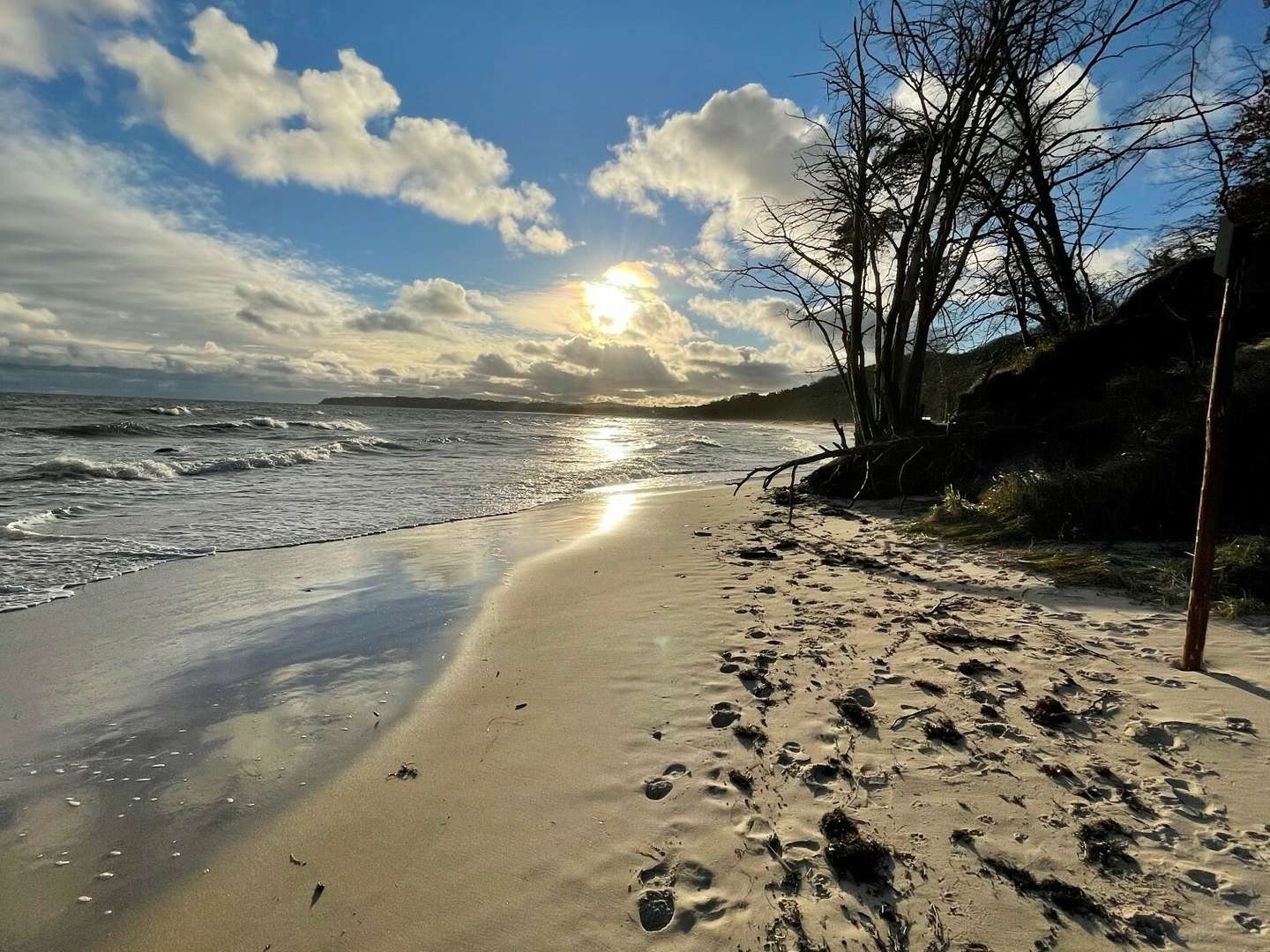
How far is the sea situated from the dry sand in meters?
4.97

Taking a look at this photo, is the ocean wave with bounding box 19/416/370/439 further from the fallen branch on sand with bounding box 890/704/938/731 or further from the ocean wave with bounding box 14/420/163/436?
the fallen branch on sand with bounding box 890/704/938/731

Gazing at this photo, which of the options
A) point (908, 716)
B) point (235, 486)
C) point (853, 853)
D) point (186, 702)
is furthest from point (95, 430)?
point (853, 853)

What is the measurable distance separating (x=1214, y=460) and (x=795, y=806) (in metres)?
3.09

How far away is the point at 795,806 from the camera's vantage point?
7.38 ft

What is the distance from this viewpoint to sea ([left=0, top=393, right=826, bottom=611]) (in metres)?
7.04

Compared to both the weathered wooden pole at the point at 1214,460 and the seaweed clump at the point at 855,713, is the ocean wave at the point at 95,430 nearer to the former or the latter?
the seaweed clump at the point at 855,713

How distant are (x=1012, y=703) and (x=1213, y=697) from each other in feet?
2.99

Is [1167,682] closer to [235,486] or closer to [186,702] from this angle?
[186,702]

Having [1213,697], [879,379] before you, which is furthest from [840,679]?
[879,379]

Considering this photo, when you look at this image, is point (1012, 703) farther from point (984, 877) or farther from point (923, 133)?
point (923, 133)

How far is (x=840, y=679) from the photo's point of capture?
325 cm

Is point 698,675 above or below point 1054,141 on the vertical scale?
below

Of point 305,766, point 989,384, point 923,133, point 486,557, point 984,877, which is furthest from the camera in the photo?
point 923,133

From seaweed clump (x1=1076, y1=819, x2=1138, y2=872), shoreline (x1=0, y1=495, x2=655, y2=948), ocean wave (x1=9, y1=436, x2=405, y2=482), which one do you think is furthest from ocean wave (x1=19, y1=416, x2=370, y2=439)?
seaweed clump (x1=1076, y1=819, x2=1138, y2=872)
